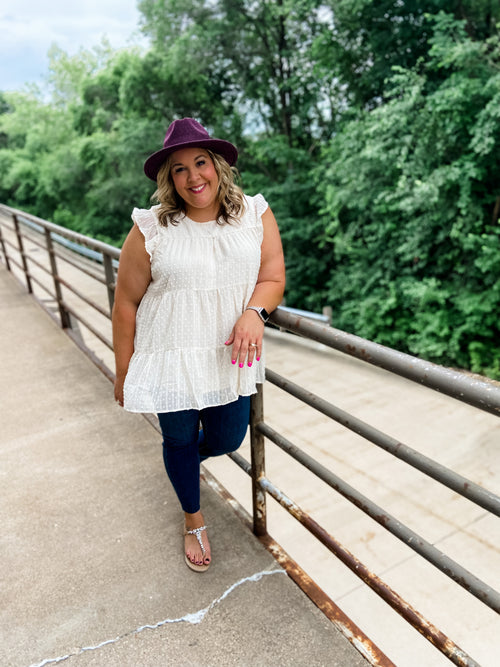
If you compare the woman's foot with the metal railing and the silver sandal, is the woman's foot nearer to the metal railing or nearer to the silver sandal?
the silver sandal

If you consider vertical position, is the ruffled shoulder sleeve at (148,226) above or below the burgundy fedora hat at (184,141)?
below

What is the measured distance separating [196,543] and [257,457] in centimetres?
37

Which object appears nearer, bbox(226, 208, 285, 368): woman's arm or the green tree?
bbox(226, 208, 285, 368): woman's arm

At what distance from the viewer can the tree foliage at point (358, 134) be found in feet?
26.9

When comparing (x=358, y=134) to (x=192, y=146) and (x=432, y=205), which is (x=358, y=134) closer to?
(x=432, y=205)

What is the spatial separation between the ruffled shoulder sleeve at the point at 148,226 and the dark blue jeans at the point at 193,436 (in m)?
0.53

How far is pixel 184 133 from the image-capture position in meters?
1.50

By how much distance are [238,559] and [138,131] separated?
1326 cm

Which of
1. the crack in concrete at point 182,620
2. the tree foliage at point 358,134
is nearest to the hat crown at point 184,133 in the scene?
the crack in concrete at point 182,620

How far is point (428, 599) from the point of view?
386cm

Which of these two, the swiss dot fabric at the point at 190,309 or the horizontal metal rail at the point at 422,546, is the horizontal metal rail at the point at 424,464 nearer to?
the horizontal metal rail at the point at 422,546

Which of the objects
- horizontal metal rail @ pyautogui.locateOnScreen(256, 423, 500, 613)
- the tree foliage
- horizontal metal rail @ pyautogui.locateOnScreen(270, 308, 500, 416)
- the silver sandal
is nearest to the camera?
horizontal metal rail @ pyautogui.locateOnScreen(270, 308, 500, 416)

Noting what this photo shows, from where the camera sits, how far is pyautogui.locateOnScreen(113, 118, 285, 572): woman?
1496 mm

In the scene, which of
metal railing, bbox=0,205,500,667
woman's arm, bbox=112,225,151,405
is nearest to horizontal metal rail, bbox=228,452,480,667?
metal railing, bbox=0,205,500,667
